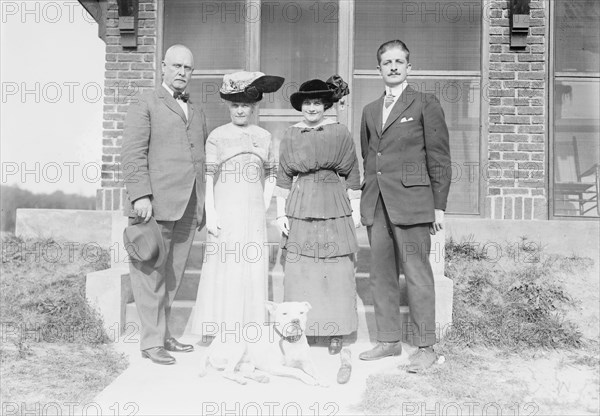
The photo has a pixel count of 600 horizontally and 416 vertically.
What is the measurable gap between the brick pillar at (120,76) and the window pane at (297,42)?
4.18 ft

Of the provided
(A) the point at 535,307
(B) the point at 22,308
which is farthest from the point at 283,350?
(B) the point at 22,308

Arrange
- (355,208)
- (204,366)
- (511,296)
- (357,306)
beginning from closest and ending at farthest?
(204,366) < (355,208) < (357,306) < (511,296)

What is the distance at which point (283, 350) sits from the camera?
3.45 meters

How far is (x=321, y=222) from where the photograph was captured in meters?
3.95

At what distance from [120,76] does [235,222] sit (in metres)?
3.20

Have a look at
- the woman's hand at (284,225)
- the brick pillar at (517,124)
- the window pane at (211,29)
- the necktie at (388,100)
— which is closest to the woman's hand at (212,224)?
the woman's hand at (284,225)

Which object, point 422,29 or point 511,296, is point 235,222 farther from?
point 422,29

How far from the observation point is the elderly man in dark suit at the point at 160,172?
3.77 metres

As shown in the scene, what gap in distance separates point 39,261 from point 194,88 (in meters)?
2.56

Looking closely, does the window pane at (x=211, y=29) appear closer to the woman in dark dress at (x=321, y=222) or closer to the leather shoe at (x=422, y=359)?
the woman in dark dress at (x=321, y=222)

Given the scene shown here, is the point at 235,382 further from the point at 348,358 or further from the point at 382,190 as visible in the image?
the point at 382,190

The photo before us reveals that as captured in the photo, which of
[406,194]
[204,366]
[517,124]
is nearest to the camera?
[204,366]

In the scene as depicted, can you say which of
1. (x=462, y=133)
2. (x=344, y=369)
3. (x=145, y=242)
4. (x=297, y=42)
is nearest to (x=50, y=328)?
(x=145, y=242)

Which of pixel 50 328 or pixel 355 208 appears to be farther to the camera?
pixel 50 328
